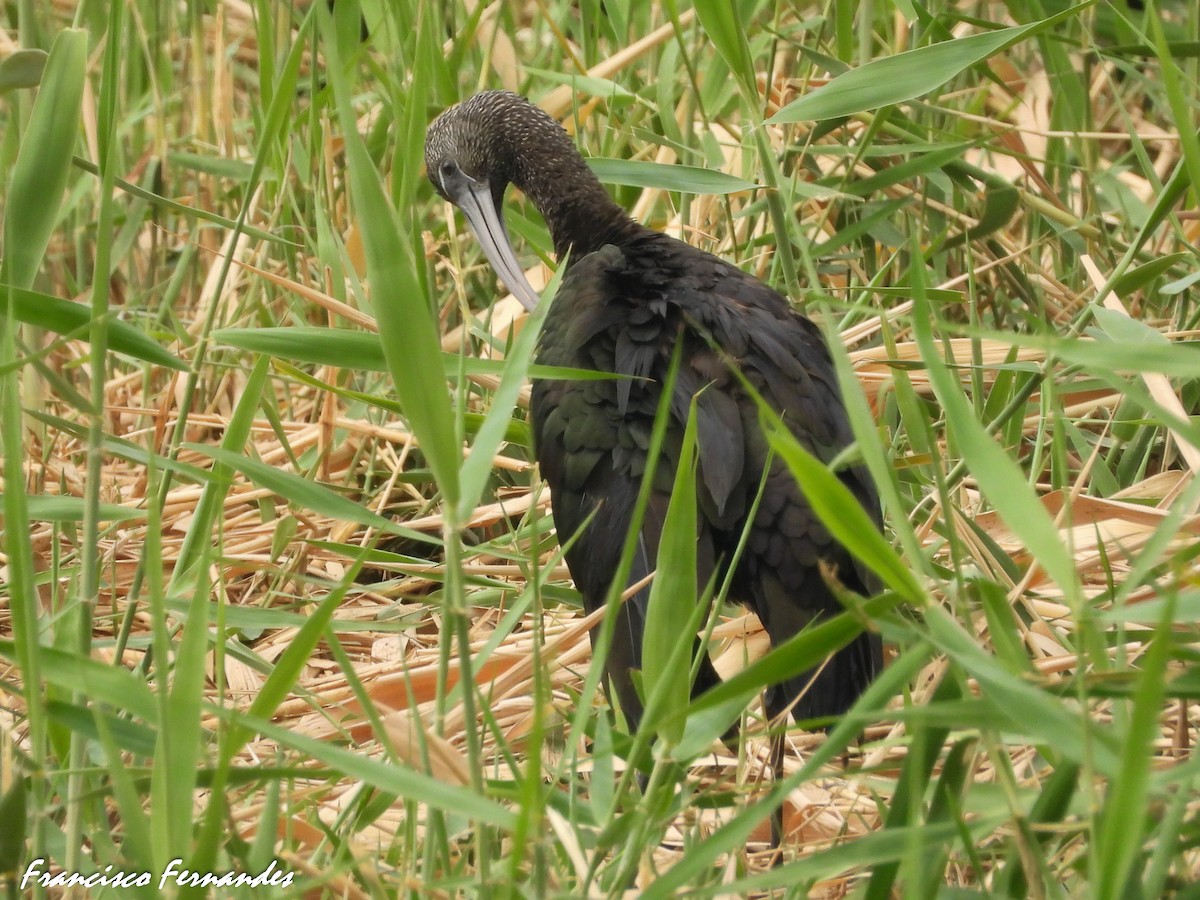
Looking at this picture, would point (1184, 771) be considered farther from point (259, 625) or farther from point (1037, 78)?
point (1037, 78)

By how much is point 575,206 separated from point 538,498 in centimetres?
64

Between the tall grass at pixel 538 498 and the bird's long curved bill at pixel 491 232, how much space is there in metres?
0.06

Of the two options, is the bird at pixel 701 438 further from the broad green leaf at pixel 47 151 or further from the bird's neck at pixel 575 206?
the broad green leaf at pixel 47 151

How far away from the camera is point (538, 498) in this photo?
8.70 ft

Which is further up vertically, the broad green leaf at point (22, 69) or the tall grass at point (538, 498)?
the broad green leaf at point (22, 69)

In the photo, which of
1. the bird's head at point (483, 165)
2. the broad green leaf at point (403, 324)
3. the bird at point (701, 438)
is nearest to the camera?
the broad green leaf at point (403, 324)

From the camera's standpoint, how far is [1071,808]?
136cm

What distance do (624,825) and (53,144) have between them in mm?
852

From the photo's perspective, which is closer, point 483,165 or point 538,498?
point 538,498

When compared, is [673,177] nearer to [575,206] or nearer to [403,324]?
[575,206]

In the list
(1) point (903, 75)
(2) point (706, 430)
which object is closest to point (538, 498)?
(2) point (706, 430)

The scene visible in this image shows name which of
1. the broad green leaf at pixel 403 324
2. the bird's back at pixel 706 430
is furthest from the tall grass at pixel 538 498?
the bird's back at pixel 706 430

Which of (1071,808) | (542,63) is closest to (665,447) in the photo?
(1071,808)

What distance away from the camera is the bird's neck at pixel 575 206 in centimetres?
284
